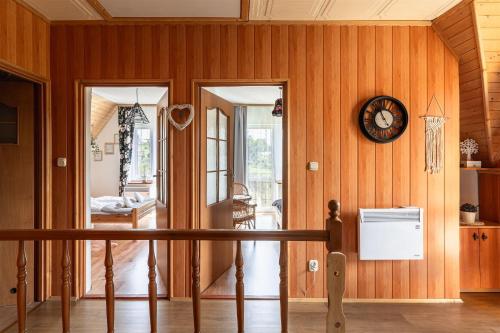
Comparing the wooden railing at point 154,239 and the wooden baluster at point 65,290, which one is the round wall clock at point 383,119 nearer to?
the wooden railing at point 154,239

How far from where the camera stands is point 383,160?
3.34 meters

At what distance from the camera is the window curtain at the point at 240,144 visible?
7.35 meters

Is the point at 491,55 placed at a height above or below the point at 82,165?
above

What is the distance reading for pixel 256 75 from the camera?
3336 mm

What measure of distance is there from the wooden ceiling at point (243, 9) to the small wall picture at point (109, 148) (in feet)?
17.0

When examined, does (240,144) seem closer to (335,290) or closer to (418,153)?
(418,153)

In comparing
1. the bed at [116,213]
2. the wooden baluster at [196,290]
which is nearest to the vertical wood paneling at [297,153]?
the wooden baluster at [196,290]

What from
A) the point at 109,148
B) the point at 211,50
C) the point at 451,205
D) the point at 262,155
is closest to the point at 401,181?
the point at 451,205

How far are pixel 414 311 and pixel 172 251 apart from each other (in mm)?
2296

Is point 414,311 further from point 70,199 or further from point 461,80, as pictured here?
point 70,199

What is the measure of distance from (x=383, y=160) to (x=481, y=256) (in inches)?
56.7

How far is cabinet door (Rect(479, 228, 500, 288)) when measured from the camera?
11.5ft

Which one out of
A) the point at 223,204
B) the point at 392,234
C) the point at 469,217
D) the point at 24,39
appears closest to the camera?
the point at 24,39

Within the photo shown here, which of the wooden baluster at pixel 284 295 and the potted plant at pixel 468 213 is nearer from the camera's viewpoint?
the wooden baluster at pixel 284 295
